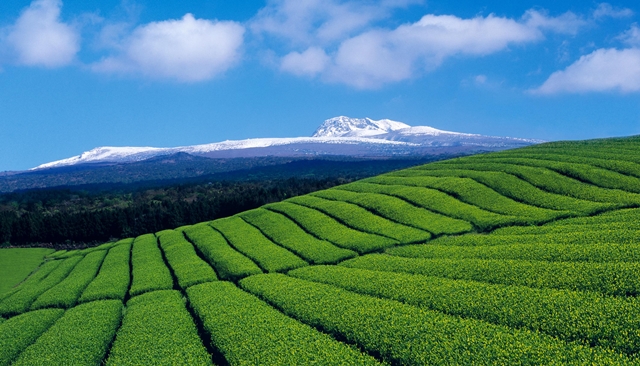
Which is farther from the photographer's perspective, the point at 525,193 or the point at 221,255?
the point at 525,193

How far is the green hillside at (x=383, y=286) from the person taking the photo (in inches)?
848

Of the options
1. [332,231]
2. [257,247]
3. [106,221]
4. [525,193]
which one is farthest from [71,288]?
[106,221]

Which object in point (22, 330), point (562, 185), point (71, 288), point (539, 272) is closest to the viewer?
point (539, 272)

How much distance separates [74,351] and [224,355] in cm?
1136

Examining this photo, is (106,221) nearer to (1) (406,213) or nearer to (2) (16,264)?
(2) (16,264)

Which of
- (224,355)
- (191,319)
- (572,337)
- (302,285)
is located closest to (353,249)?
(302,285)

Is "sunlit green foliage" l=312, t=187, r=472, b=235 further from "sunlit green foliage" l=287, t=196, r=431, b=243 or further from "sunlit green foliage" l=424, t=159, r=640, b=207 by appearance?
"sunlit green foliage" l=424, t=159, r=640, b=207

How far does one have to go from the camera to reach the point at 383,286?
1212 inches

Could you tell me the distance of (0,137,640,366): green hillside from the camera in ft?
70.7

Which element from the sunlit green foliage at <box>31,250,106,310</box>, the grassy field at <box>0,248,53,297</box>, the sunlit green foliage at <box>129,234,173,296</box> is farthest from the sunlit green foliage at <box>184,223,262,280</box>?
the grassy field at <box>0,248,53,297</box>

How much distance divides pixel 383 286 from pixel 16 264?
66976 mm

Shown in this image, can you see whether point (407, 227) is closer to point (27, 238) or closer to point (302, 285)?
point (302, 285)

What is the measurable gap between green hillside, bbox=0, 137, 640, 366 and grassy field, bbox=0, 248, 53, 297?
469cm

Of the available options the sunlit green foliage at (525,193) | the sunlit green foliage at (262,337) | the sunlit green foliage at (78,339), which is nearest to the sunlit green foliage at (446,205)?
the sunlit green foliage at (525,193)
